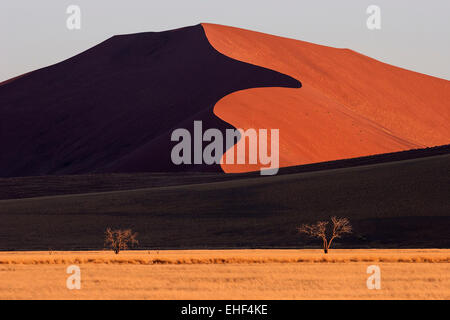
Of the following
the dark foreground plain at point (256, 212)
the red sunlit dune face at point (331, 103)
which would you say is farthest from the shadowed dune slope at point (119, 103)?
the dark foreground plain at point (256, 212)

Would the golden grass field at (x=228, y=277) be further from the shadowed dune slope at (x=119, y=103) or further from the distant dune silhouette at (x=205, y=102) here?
the shadowed dune slope at (x=119, y=103)

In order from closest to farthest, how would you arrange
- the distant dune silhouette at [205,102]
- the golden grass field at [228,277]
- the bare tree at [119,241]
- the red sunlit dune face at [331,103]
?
the golden grass field at [228,277]
the bare tree at [119,241]
the red sunlit dune face at [331,103]
the distant dune silhouette at [205,102]

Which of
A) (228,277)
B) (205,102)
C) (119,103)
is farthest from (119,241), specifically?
(119,103)

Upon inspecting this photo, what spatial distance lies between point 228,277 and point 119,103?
99.5 meters

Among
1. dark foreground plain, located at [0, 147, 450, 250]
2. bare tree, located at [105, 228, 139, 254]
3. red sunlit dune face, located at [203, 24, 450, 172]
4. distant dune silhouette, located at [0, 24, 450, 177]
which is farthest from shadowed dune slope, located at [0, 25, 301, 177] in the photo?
bare tree, located at [105, 228, 139, 254]

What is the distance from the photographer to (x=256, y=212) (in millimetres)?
54000

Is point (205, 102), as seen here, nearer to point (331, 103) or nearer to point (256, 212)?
point (331, 103)

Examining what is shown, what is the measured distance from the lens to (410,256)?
34312mm

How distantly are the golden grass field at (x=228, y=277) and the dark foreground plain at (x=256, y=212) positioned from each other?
1103cm

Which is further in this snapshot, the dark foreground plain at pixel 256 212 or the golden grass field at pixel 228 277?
the dark foreground plain at pixel 256 212

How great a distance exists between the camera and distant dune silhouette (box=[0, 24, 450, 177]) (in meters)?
98.8

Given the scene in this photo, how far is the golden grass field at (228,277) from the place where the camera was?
21.8 meters

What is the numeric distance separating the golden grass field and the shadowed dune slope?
48.2 meters
